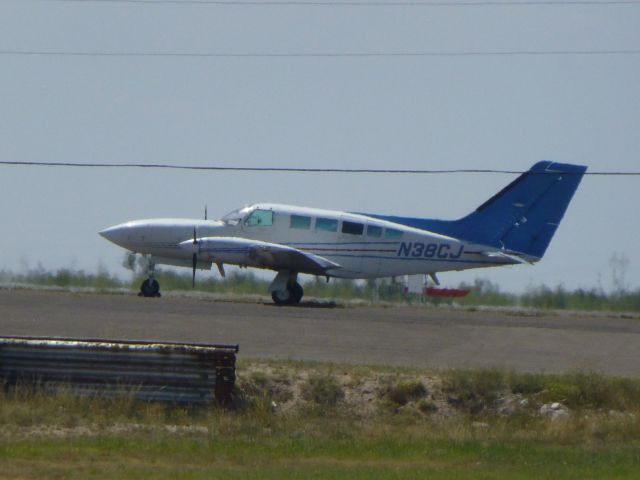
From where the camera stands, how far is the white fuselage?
117 feet

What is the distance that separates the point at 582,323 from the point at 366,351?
31.8 ft

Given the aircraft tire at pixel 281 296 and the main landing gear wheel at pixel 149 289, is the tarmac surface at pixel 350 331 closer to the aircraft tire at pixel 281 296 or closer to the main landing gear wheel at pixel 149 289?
the main landing gear wheel at pixel 149 289

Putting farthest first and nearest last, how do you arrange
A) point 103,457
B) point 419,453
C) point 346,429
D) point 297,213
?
point 297,213 → point 346,429 → point 419,453 → point 103,457

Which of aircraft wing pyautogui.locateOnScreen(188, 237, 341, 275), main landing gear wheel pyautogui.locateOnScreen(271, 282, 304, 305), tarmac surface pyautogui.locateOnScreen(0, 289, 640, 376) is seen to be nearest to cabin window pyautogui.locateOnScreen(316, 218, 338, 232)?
aircraft wing pyautogui.locateOnScreen(188, 237, 341, 275)

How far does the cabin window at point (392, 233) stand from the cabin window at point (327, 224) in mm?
1592

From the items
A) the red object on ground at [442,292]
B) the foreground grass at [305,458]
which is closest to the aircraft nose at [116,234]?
the red object on ground at [442,292]

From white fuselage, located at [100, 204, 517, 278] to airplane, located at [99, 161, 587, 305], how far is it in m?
0.03

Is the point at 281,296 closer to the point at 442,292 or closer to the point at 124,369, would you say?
the point at 442,292

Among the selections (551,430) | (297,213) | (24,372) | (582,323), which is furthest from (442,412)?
(297,213)

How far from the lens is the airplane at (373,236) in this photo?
1398 inches

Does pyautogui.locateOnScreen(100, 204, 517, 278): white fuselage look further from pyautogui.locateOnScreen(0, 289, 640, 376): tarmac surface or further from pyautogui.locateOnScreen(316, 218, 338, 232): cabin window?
pyautogui.locateOnScreen(0, 289, 640, 376): tarmac surface

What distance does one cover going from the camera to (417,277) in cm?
3778

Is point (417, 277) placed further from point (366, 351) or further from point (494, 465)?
point (494, 465)

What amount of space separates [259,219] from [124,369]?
18.7 meters
